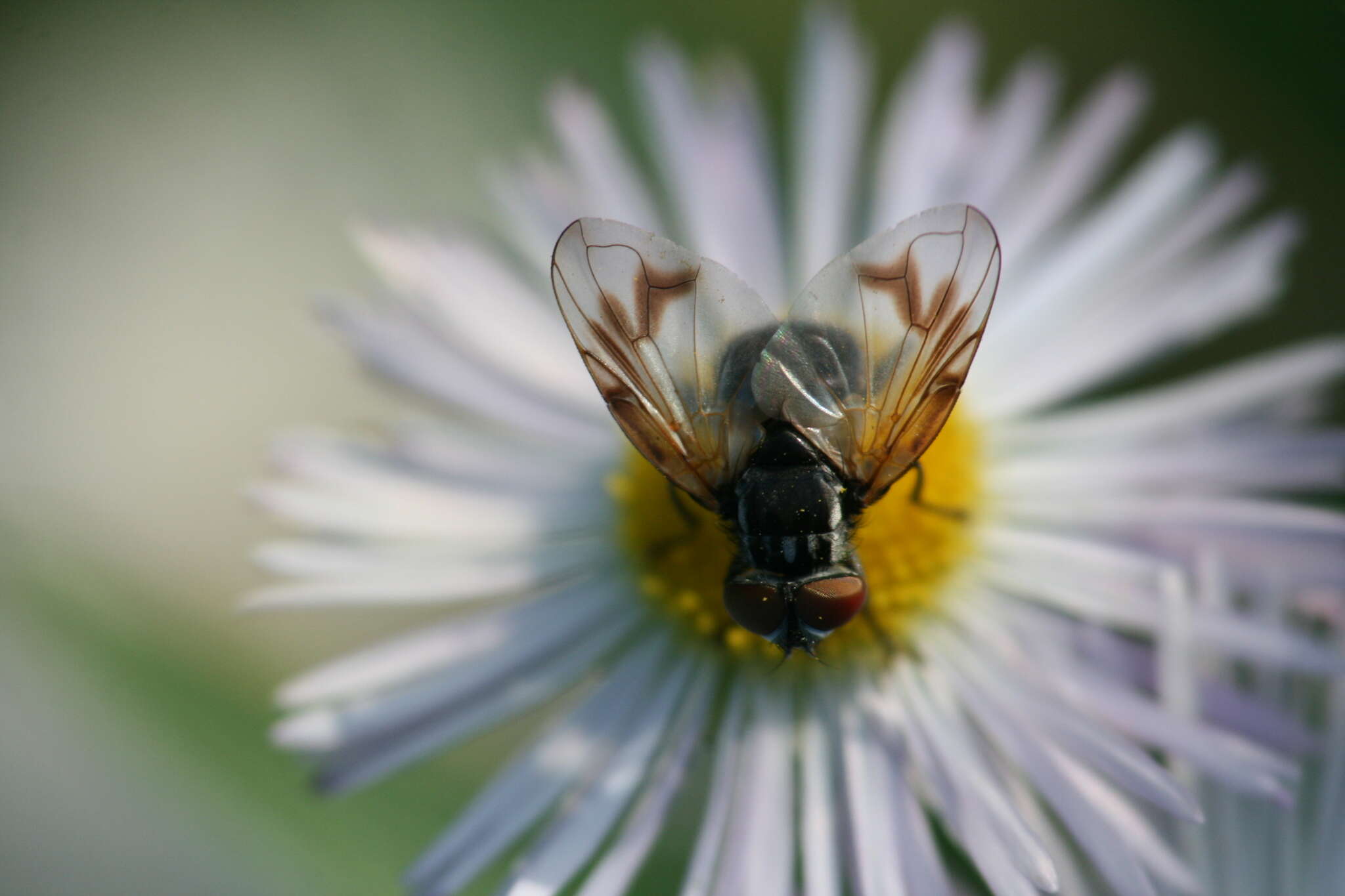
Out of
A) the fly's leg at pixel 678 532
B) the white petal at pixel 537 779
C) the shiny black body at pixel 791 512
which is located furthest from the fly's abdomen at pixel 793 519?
the white petal at pixel 537 779

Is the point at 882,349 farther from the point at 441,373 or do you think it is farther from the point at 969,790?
the point at 441,373

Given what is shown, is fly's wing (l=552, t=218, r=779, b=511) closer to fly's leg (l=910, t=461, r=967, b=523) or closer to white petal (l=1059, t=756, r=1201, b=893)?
fly's leg (l=910, t=461, r=967, b=523)

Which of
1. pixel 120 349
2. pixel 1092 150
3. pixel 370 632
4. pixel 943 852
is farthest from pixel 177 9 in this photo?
pixel 943 852

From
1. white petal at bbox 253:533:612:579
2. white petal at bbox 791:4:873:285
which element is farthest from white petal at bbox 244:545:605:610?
white petal at bbox 791:4:873:285

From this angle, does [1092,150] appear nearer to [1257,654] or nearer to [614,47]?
[1257,654]

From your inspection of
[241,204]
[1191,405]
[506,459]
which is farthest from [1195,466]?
[241,204]

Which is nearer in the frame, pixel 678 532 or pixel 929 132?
pixel 678 532

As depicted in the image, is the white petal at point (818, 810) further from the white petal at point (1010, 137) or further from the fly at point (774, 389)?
the white petal at point (1010, 137)
